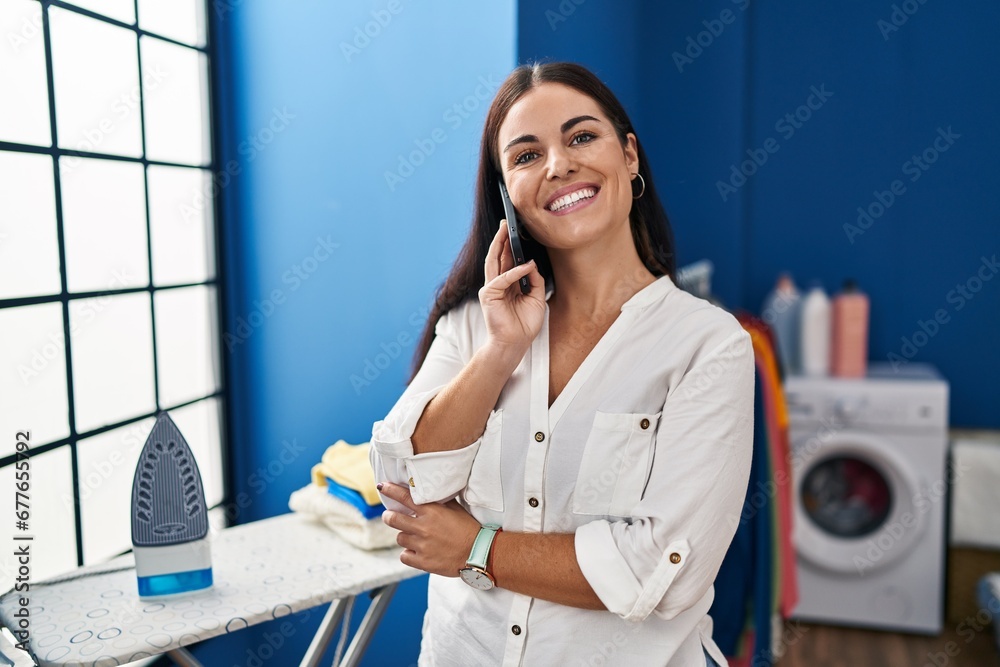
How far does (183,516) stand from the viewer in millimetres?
1426

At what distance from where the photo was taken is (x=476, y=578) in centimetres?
124

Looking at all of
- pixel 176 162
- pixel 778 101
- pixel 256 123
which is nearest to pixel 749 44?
pixel 778 101

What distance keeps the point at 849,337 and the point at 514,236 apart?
2428 millimetres

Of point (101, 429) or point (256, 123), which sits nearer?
point (101, 429)

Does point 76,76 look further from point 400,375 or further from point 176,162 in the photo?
point 400,375

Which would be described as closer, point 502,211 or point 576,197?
point 576,197

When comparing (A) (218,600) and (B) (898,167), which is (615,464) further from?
(B) (898,167)

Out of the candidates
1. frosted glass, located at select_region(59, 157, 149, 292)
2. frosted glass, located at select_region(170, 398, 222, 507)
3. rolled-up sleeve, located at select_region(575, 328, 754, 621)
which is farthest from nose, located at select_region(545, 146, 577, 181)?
frosted glass, located at select_region(170, 398, 222, 507)

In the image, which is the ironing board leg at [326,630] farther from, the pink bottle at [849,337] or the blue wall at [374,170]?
the pink bottle at [849,337]

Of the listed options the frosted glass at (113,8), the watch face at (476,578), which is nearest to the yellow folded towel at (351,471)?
the watch face at (476,578)

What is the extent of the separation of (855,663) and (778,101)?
223cm

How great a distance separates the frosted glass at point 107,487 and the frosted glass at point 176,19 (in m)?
0.92

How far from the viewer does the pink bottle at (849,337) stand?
3.35 m

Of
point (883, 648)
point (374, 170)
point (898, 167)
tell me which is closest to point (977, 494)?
point (883, 648)
